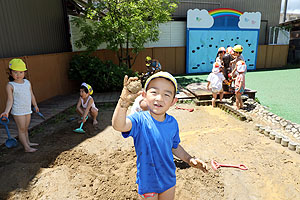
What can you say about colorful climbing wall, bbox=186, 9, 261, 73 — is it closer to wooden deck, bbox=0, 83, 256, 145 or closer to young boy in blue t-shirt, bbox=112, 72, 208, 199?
wooden deck, bbox=0, 83, 256, 145

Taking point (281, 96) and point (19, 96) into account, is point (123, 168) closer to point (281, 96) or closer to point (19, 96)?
A: point (19, 96)

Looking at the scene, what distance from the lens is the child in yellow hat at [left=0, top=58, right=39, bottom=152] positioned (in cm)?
343

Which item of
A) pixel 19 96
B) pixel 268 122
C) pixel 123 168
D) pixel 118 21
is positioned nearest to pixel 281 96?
pixel 268 122

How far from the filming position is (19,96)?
3555mm

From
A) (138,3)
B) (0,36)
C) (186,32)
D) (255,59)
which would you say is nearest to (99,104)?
(0,36)

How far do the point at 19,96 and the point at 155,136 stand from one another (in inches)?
119

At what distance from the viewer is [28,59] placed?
638 cm

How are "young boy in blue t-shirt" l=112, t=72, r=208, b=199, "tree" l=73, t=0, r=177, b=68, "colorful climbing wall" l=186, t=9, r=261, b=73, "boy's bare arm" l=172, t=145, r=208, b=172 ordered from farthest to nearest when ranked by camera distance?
1. "colorful climbing wall" l=186, t=9, r=261, b=73
2. "tree" l=73, t=0, r=177, b=68
3. "boy's bare arm" l=172, t=145, r=208, b=172
4. "young boy in blue t-shirt" l=112, t=72, r=208, b=199

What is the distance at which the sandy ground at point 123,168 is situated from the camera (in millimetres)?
2826

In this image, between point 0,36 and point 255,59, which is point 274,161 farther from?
point 255,59

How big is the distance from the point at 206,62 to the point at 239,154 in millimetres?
10402

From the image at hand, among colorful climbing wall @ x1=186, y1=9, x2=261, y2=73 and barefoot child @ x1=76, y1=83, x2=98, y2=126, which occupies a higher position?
colorful climbing wall @ x1=186, y1=9, x2=261, y2=73

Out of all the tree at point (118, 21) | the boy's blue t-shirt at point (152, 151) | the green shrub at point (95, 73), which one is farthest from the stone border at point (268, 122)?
the tree at point (118, 21)

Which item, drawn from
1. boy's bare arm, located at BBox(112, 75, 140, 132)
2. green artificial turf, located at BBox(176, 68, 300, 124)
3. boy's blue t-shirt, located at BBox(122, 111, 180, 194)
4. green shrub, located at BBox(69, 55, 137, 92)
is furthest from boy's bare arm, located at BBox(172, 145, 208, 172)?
green shrub, located at BBox(69, 55, 137, 92)
